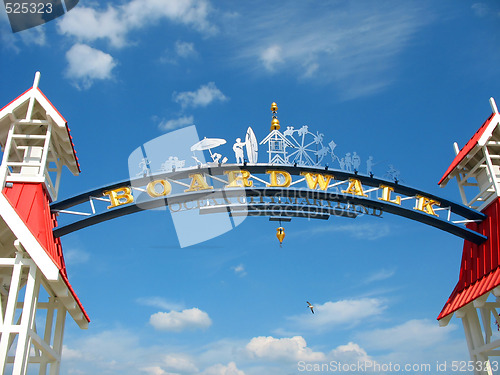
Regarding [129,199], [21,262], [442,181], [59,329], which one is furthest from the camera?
[442,181]

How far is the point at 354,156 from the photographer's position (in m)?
15.4

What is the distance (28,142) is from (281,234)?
7.66m

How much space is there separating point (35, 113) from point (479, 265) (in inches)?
540

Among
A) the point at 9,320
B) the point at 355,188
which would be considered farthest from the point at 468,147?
the point at 9,320

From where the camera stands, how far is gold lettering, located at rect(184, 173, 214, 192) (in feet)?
46.7

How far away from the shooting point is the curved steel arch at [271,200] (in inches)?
547

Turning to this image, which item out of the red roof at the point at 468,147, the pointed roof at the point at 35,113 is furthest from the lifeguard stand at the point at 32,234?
the red roof at the point at 468,147

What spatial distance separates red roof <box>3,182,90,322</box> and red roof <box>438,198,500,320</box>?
10704 mm

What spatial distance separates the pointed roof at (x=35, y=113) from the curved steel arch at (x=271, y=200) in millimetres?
1845

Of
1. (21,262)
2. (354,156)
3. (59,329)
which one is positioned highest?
(354,156)

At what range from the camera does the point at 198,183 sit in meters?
14.3

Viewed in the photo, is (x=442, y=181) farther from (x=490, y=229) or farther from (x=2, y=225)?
(x=2, y=225)

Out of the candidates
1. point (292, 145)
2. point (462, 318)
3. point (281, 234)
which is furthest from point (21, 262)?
point (462, 318)

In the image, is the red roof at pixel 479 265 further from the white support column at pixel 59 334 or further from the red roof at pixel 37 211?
the white support column at pixel 59 334
